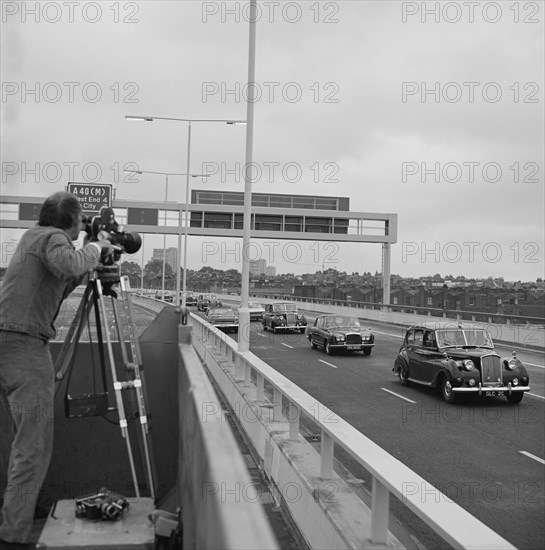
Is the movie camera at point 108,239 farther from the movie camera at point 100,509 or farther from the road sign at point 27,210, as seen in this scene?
the road sign at point 27,210

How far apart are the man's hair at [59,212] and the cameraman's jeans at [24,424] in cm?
75

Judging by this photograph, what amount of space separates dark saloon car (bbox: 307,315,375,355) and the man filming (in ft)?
66.7

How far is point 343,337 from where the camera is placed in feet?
77.7

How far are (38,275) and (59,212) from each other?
1.46 ft

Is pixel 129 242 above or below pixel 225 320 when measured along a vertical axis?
above

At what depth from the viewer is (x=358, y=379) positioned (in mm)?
17188

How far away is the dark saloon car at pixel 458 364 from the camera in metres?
13.2

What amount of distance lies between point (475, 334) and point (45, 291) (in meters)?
13.1

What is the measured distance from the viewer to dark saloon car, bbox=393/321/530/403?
13195 mm

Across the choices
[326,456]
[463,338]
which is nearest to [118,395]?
[326,456]

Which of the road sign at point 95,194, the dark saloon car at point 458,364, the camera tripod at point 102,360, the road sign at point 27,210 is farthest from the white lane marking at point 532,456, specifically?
the road sign at point 27,210

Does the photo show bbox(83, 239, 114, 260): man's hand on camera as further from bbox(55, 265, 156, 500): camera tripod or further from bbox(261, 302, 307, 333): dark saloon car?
bbox(261, 302, 307, 333): dark saloon car

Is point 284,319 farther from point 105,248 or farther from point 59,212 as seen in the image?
point 59,212

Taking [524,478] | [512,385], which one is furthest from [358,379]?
[524,478]
